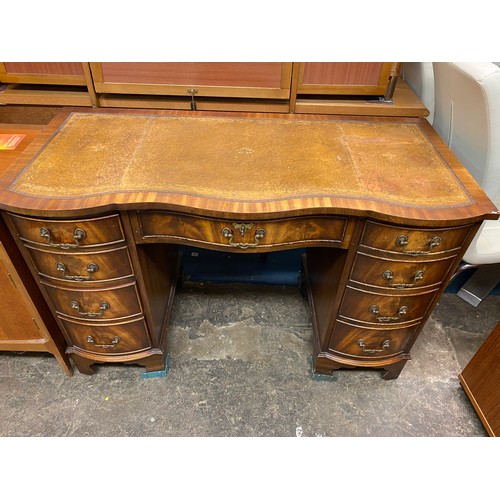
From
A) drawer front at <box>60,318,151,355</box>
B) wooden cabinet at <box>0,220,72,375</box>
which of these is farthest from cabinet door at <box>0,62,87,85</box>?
drawer front at <box>60,318,151,355</box>

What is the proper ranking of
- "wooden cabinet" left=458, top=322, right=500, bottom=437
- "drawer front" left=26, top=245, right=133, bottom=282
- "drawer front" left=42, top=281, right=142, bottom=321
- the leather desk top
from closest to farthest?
1. the leather desk top
2. "drawer front" left=26, top=245, right=133, bottom=282
3. "drawer front" left=42, top=281, right=142, bottom=321
4. "wooden cabinet" left=458, top=322, right=500, bottom=437

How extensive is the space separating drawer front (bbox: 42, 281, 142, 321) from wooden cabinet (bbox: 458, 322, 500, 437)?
4.09ft

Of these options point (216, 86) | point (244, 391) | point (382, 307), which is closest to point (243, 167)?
point (216, 86)

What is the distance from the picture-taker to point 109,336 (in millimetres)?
1355

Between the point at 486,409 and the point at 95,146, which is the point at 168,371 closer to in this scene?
the point at 95,146

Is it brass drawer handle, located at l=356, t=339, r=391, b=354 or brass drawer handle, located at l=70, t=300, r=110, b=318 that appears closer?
brass drawer handle, located at l=70, t=300, r=110, b=318

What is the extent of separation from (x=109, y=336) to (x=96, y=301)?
188 mm

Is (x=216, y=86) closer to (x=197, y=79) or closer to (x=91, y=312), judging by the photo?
(x=197, y=79)

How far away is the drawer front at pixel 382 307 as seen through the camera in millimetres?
1214

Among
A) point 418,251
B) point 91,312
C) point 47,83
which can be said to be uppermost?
point 47,83

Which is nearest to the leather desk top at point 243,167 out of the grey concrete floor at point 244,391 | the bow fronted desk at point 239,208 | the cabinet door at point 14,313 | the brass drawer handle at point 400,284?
the bow fronted desk at point 239,208

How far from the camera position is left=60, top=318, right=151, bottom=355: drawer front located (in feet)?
4.34

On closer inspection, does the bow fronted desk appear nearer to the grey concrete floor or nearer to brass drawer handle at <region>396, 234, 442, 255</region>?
brass drawer handle at <region>396, 234, 442, 255</region>

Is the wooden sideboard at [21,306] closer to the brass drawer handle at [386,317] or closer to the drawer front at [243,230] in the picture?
the drawer front at [243,230]
